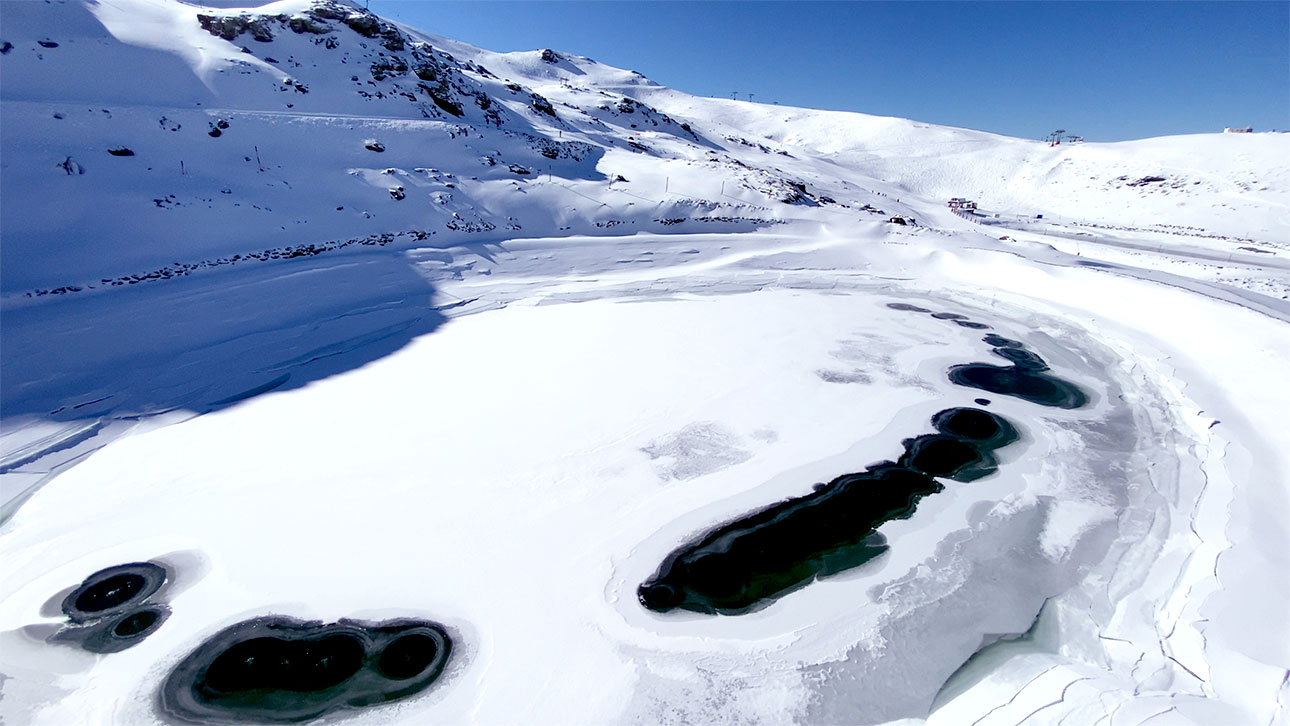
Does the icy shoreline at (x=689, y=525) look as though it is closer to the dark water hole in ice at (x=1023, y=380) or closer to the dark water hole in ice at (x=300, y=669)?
the dark water hole in ice at (x=300, y=669)

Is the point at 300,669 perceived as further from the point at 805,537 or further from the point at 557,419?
the point at 805,537

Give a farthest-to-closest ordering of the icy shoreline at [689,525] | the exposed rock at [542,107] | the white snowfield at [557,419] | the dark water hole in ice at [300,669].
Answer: the exposed rock at [542,107] < the white snowfield at [557,419] < the icy shoreline at [689,525] < the dark water hole in ice at [300,669]

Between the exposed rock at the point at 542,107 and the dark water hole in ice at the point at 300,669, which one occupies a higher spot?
the exposed rock at the point at 542,107

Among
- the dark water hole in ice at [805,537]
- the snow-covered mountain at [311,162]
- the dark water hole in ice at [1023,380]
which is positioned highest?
the snow-covered mountain at [311,162]

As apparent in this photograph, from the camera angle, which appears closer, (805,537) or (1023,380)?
(805,537)

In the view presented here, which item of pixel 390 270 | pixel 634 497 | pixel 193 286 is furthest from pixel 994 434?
pixel 193 286

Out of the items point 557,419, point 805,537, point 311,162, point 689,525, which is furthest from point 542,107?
point 805,537

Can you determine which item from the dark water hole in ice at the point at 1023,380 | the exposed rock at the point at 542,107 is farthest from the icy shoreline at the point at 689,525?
the exposed rock at the point at 542,107

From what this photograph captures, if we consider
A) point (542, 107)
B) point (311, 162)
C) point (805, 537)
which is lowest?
point (805, 537)
